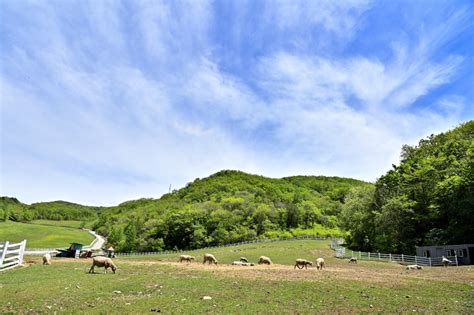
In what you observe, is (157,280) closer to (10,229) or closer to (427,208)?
(427,208)

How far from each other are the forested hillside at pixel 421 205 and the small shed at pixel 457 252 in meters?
5.70

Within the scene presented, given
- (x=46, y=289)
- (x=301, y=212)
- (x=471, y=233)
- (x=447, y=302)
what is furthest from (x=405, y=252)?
(x=301, y=212)

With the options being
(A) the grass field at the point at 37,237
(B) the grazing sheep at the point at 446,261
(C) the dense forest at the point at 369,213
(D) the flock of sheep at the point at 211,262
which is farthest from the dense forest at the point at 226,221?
(B) the grazing sheep at the point at 446,261

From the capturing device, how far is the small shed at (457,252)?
3991 cm

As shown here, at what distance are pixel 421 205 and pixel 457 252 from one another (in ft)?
50.1

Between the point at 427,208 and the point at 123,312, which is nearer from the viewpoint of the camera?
the point at 123,312

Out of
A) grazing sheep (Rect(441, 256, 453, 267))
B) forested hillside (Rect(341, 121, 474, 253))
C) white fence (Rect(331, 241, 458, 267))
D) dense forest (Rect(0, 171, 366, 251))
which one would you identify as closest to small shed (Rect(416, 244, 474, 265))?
white fence (Rect(331, 241, 458, 267))

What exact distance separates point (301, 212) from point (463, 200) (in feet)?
266

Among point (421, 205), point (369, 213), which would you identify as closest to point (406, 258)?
point (421, 205)

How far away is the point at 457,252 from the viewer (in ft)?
134

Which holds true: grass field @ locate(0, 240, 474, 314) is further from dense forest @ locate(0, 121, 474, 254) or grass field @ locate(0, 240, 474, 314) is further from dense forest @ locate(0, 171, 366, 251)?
dense forest @ locate(0, 171, 366, 251)

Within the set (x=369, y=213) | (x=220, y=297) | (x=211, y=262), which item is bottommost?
(x=220, y=297)

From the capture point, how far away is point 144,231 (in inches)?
4360

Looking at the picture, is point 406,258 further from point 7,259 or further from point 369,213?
point 7,259
